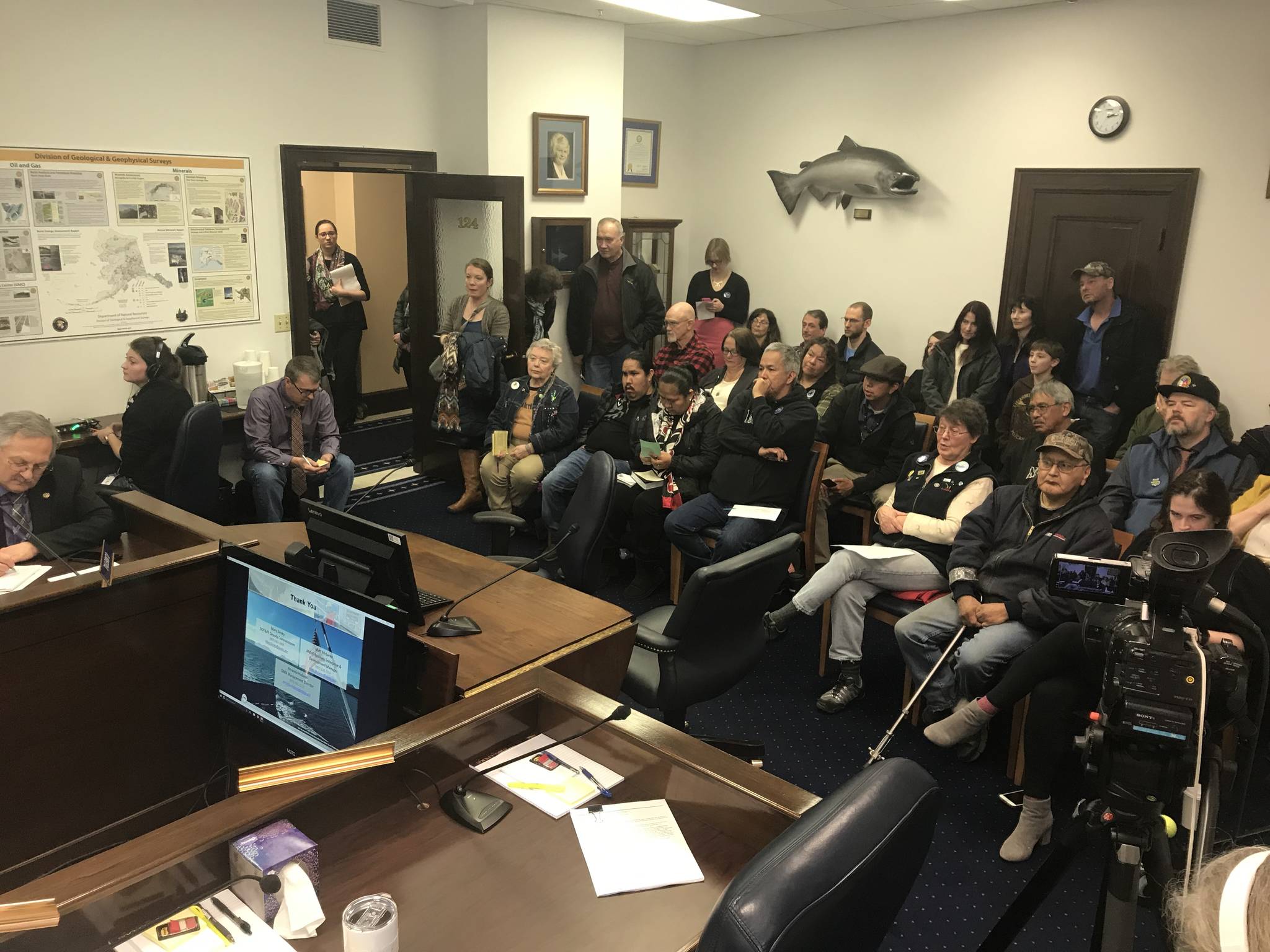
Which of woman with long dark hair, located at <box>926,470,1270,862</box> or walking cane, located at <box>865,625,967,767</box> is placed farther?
walking cane, located at <box>865,625,967,767</box>

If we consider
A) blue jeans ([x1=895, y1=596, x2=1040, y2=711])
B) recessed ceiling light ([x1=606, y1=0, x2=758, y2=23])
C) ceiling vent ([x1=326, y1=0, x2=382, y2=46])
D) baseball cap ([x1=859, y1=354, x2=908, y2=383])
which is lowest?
blue jeans ([x1=895, y1=596, x2=1040, y2=711])

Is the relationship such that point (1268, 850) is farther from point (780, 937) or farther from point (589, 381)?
point (589, 381)

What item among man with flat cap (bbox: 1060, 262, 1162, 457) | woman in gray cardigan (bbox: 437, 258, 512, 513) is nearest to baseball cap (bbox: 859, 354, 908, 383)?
man with flat cap (bbox: 1060, 262, 1162, 457)

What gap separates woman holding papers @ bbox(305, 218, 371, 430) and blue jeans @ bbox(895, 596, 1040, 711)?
4540 millimetres

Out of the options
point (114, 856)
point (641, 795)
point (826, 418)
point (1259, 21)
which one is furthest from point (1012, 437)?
point (114, 856)

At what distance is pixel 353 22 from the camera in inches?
221

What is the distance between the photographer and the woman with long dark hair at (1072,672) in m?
2.92

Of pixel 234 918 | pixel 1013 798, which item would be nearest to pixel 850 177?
pixel 1013 798

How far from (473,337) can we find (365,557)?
12.6ft

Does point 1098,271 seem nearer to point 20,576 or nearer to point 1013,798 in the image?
point 1013,798

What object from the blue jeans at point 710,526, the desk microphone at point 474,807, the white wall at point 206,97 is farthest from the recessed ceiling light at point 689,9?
the desk microphone at point 474,807

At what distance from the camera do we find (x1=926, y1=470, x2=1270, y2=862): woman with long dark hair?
115 inches

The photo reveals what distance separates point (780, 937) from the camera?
115cm

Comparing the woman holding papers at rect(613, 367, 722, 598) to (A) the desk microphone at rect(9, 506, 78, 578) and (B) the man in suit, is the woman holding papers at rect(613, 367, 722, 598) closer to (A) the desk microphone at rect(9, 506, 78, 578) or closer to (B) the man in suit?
(B) the man in suit
